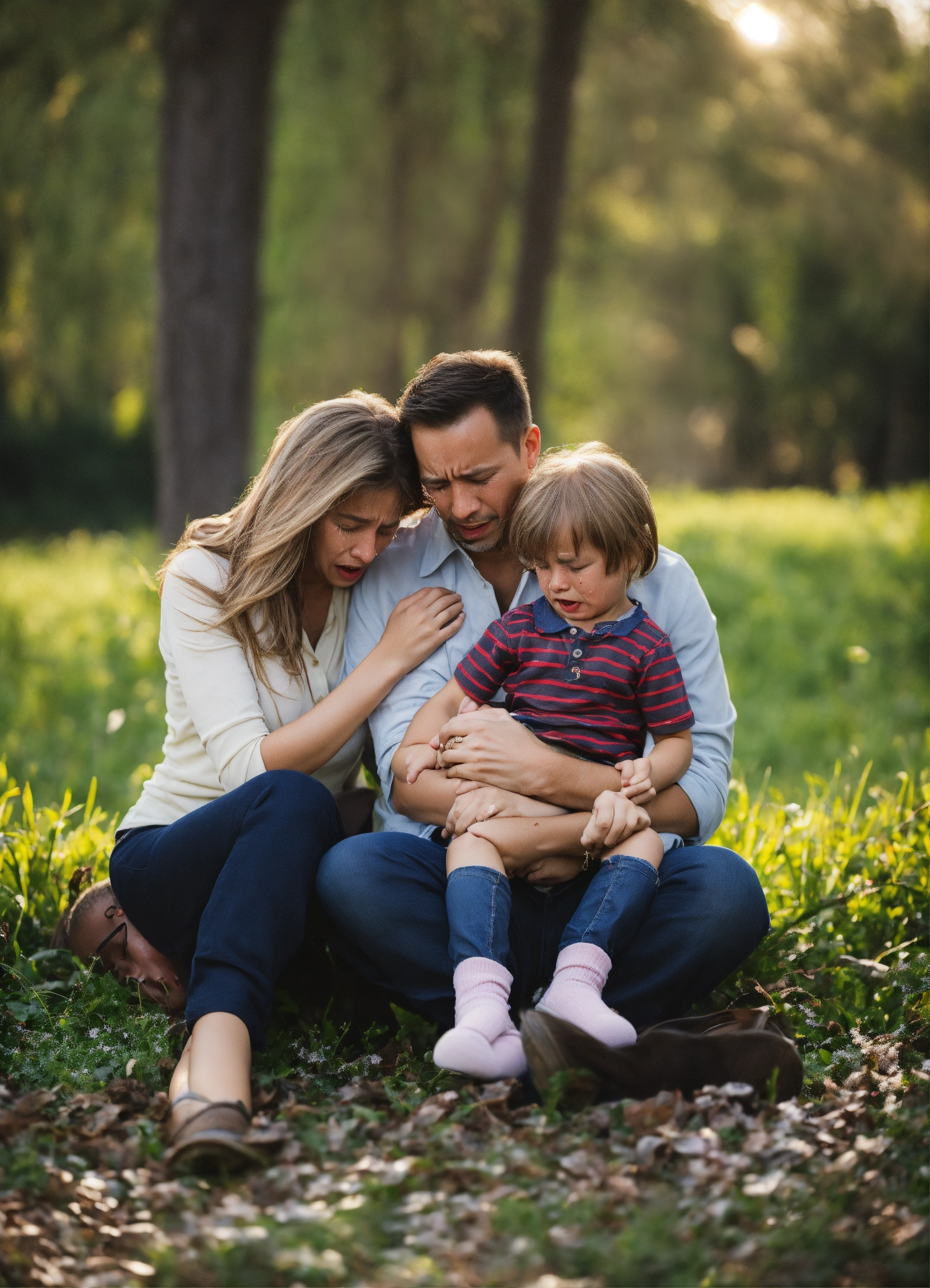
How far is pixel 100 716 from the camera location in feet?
20.6

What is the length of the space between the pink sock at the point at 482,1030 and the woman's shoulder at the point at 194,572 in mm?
1185

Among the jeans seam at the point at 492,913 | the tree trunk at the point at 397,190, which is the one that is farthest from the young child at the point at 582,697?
the tree trunk at the point at 397,190

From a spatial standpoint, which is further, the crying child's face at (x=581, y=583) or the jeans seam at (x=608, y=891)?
the crying child's face at (x=581, y=583)

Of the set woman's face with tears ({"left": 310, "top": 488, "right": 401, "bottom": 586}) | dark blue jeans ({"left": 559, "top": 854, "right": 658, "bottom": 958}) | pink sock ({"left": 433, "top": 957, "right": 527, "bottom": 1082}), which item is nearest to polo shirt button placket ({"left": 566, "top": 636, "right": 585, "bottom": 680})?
dark blue jeans ({"left": 559, "top": 854, "right": 658, "bottom": 958})

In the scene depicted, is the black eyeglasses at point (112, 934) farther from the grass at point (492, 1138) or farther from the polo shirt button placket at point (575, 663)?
the polo shirt button placket at point (575, 663)

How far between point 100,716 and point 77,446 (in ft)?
50.7

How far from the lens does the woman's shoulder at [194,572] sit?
3016mm

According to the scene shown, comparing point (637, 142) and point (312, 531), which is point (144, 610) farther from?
point (637, 142)

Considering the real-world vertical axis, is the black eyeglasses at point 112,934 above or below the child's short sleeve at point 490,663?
below

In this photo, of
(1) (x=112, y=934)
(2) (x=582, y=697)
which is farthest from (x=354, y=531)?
(1) (x=112, y=934)

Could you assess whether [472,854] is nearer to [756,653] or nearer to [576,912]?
[576,912]

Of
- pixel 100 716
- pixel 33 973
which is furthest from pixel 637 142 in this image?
pixel 33 973

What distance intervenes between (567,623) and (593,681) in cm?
17

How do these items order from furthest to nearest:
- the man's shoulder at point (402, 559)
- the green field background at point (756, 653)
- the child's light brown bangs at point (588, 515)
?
the green field background at point (756, 653)
the man's shoulder at point (402, 559)
the child's light brown bangs at point (588, 515)
